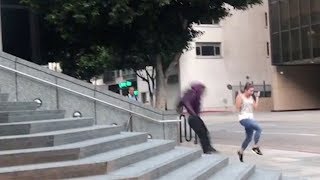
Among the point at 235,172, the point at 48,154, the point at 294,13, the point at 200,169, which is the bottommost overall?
the point at 235,172

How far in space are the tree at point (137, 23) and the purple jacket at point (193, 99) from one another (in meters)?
4.62

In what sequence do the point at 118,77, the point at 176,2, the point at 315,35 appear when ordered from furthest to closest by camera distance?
the point at 118,77 → the point at 315,35 → the point at 176,2

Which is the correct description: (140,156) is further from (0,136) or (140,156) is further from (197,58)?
(197,58)

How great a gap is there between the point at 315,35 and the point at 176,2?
2784 cm

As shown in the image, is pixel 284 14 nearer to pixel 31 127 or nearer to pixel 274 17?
pixel 274 17

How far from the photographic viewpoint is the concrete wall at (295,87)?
1944 inches

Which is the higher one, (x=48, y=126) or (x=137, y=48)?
(x=137, y=48)

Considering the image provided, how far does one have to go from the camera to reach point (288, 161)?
13.1 m

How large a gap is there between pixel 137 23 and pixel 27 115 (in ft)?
27.0

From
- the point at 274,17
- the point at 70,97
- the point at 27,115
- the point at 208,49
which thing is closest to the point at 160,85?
the point at 70,97

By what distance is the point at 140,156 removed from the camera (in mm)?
8445

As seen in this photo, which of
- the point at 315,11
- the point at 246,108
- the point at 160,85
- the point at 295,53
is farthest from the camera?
the point at 295,53

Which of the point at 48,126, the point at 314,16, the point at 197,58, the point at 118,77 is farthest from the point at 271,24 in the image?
the point at 48,126

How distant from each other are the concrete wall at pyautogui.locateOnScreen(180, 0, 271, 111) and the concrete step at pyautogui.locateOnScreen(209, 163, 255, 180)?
46.1 metres
